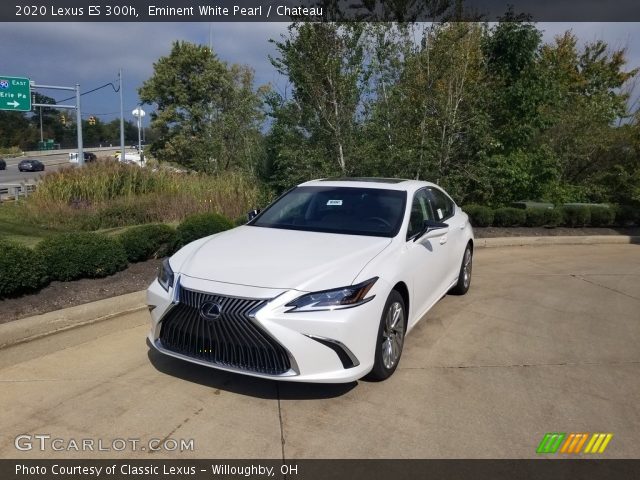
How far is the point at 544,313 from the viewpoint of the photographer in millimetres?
6062

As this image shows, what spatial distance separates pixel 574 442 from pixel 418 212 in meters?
2.50

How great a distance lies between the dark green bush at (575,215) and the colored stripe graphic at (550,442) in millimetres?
10184

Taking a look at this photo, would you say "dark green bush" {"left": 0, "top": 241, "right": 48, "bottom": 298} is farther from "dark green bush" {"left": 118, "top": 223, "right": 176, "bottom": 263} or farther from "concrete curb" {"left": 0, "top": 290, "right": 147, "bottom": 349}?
"dark green bush" {"left": 118, "top": 223, "right": 176, "bottom": 263}

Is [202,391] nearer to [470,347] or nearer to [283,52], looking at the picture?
[470,347]

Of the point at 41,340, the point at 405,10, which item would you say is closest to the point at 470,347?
the point at 41,340

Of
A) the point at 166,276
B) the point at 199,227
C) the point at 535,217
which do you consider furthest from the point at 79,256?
the point at 535,217

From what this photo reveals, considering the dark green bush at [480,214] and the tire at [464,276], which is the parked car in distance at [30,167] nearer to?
the dark green bush at [480,214]

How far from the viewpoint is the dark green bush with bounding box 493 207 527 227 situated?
1183cm

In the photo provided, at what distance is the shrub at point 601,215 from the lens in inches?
503

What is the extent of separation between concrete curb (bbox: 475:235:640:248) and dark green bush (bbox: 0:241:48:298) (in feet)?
26.2

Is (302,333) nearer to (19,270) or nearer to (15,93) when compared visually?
(19,270)

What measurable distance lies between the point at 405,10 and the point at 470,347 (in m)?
9.23

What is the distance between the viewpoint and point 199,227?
24.9ft
